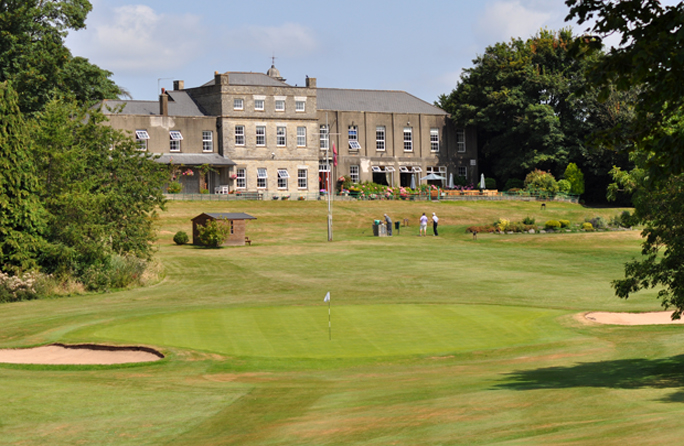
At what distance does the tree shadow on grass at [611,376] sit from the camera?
11.9 m

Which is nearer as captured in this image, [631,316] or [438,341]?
[438,341]

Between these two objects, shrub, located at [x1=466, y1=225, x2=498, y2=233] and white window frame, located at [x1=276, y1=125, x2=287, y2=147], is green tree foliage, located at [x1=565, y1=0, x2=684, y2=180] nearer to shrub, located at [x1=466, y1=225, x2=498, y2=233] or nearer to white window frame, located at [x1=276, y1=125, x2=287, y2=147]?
shrub, located at [x1=466, y1=225, x2=498, y2=233]

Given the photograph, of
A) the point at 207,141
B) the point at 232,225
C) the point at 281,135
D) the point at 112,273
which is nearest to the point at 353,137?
the point at 281,135

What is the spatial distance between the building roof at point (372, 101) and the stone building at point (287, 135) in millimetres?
110

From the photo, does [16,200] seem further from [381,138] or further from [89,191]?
[381,138]

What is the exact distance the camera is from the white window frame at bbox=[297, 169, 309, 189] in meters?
77.2

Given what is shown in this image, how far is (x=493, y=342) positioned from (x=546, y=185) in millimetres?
60372

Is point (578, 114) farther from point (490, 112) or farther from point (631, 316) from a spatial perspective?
point (631, 316)

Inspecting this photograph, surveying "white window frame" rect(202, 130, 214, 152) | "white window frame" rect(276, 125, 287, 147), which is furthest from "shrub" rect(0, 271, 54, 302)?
"white window frame" rect(276, 125, 287, 147)

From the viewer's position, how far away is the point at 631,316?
22.5 meters

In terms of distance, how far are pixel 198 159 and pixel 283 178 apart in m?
8.95

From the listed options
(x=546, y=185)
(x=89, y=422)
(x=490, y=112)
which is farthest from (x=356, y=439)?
(x=490, y=112)

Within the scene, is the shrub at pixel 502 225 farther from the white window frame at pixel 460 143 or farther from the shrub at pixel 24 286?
the white window frame at pixel 460 143

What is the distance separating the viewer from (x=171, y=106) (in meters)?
73.4
